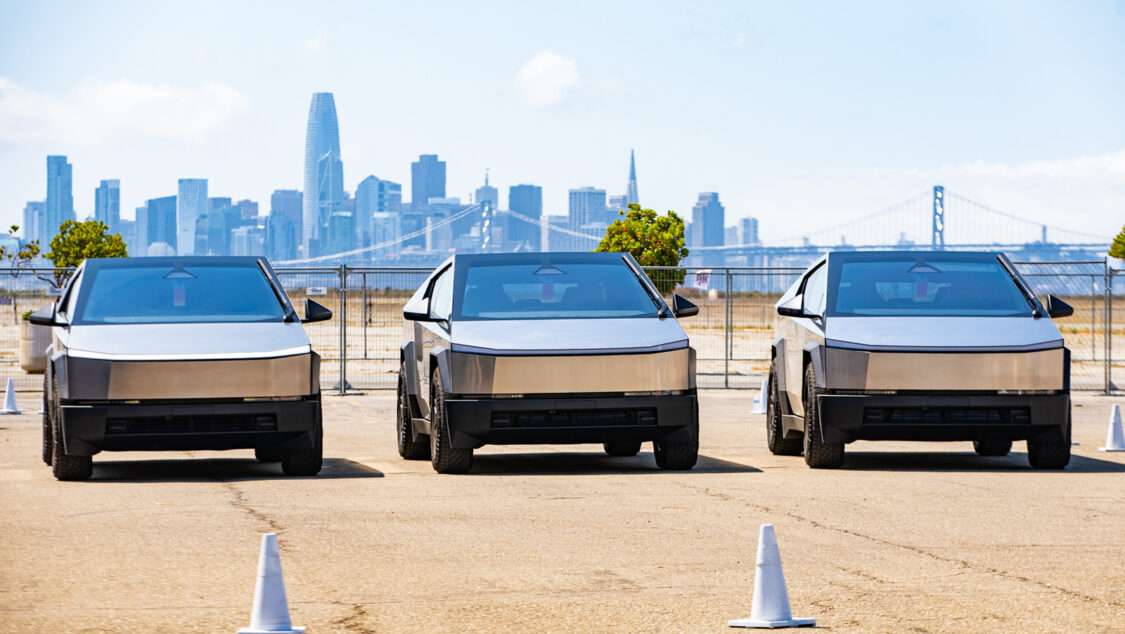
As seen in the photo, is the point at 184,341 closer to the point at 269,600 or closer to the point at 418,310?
the point at 418,310

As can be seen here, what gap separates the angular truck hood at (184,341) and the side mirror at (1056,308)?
Result: 5955 mm

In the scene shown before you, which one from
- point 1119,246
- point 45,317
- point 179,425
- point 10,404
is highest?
point 1119,246

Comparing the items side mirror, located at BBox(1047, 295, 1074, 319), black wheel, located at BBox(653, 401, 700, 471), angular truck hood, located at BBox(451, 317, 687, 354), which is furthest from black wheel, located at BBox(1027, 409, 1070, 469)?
angular truck hood, located at BBox(451, 317, 687, 354)

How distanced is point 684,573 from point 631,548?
79cm

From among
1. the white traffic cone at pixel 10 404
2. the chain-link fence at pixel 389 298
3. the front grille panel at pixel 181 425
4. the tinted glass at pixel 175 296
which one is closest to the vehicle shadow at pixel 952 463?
the front grille panel at pixel 181 425

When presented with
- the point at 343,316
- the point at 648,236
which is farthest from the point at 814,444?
the point at 648,236

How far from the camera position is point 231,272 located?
12664 mm

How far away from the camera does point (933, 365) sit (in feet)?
40.1

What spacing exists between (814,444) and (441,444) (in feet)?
9.82

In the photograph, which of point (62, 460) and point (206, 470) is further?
point (206, 470)

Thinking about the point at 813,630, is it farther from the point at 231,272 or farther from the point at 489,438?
the point at 231,272

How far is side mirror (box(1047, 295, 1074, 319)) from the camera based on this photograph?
41.7 feet

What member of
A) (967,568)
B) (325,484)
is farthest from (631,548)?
(325,484)

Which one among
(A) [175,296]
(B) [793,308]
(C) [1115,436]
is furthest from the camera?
(C) [1115,436]
